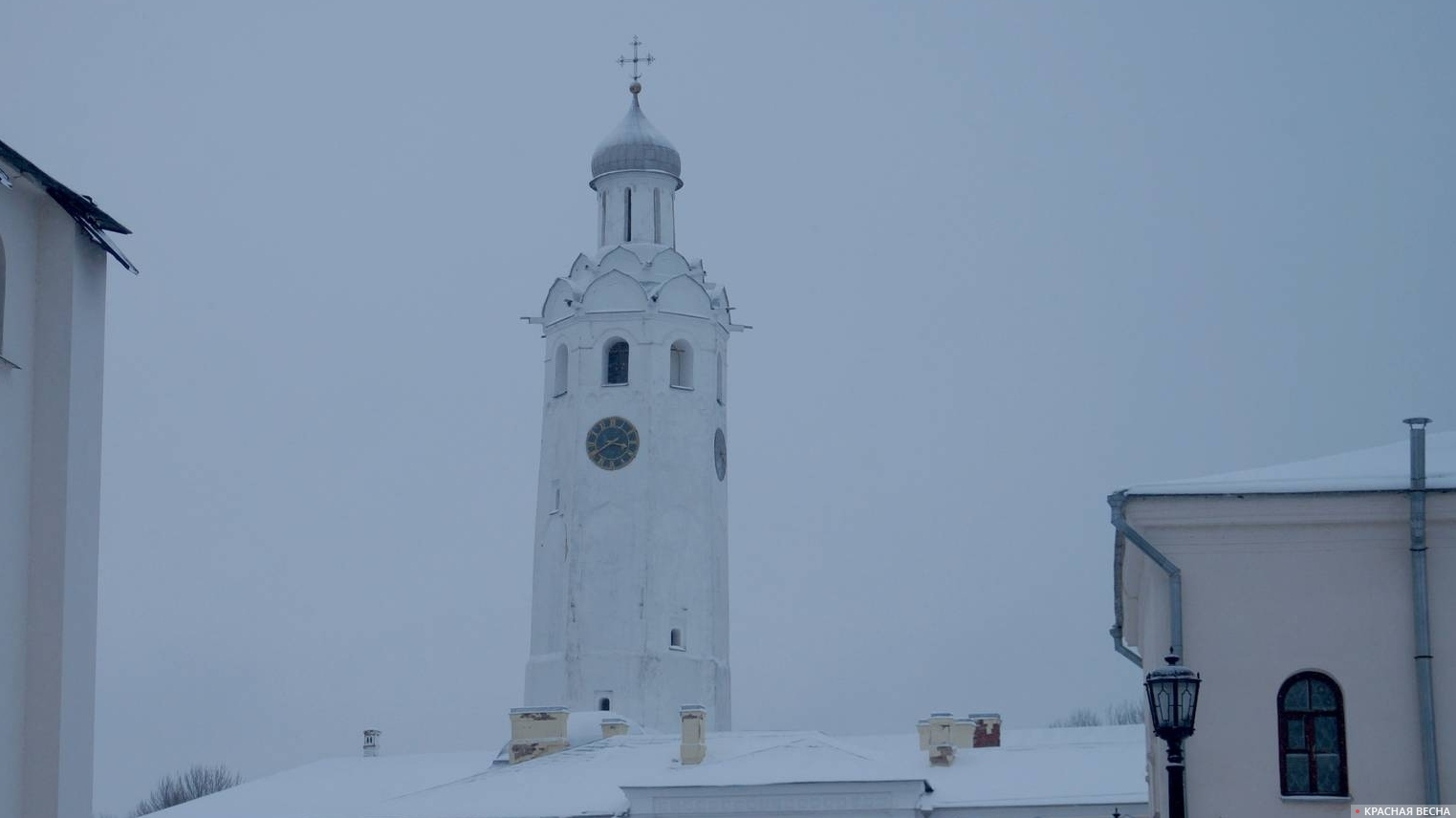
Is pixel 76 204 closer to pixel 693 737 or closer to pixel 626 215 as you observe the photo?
pixel 693 737

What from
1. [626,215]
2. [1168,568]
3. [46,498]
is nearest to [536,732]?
[626,215]

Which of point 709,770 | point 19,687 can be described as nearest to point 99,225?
point 19,687

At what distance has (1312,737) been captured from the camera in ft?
66.2

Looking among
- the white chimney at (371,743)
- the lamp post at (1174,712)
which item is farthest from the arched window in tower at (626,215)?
the lamp post at (1174,712)

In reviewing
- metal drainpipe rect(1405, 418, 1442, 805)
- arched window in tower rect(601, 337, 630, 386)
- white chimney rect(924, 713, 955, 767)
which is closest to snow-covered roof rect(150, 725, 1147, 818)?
white chimney rect(924, 713, 955, 767)

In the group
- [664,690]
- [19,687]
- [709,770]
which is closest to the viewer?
[19,687]

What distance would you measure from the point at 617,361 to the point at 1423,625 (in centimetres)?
3829

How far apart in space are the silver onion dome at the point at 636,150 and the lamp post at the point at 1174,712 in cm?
4311

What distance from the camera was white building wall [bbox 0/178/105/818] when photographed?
16641mm

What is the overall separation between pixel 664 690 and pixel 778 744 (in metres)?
17.5

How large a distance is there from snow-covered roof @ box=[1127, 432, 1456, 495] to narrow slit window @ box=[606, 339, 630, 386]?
36.2m

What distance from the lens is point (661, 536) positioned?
56.6 metres

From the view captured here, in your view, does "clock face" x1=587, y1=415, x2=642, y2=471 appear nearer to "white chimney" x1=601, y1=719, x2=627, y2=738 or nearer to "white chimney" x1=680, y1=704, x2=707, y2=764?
"white chimney" x1=601, y1=719, x2=627, y2=738

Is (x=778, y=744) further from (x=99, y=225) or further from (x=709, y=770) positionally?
(x=99, y=225)
